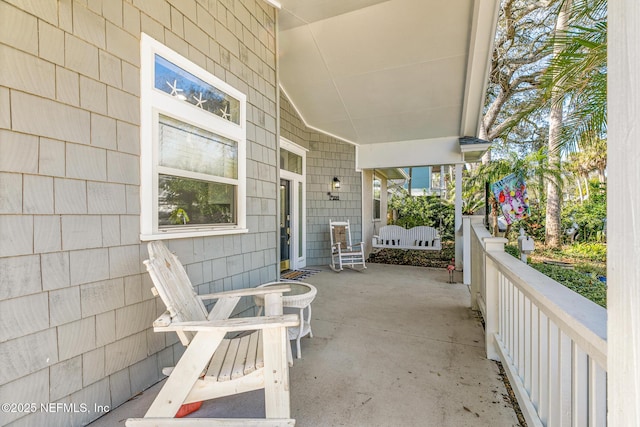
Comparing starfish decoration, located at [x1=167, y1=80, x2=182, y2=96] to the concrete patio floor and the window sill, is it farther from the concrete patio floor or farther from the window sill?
the concrete patio floor

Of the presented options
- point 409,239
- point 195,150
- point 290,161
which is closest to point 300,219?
point 290,161

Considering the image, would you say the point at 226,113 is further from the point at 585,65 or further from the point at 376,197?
the point at 376,197

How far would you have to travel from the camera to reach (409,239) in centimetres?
739

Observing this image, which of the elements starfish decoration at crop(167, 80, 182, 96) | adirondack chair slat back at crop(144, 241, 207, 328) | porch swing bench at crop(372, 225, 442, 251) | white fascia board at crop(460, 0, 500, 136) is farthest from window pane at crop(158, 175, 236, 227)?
porch swing bench at crop(372, 225, 442, 251)

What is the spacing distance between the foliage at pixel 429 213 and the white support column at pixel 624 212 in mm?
10910

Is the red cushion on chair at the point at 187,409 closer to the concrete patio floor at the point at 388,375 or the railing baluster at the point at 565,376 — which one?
the concrete patio floor at the point at 388,375

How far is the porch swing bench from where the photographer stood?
7.20 metres

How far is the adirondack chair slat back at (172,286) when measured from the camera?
5.29ft

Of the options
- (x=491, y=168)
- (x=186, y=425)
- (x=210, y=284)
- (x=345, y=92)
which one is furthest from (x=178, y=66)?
(x=491, y=168)

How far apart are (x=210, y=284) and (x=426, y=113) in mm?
5057

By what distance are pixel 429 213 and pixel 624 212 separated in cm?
1182

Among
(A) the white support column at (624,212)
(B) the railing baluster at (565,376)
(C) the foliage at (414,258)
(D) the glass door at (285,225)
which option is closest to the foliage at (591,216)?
(C) the foliage at (414,258)

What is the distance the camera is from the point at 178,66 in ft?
7.91

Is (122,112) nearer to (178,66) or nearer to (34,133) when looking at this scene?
(34,133)
